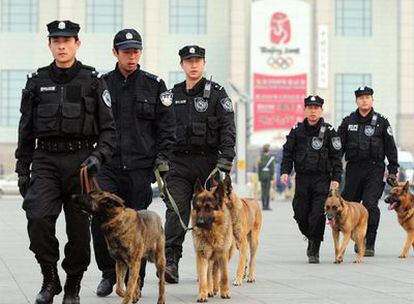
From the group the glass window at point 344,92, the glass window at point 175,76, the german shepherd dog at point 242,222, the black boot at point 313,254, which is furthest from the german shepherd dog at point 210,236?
the glass window at point 344,92

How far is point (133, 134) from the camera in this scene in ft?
34.4

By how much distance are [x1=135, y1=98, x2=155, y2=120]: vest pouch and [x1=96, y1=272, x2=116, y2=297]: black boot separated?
1.36 m

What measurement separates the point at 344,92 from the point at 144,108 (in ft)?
200

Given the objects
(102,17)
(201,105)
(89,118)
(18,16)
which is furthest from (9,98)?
(89,118)

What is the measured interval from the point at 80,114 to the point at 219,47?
2416 inches

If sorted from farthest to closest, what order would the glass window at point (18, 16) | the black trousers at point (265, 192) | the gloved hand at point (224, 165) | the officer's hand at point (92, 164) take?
the glass window at point (18, 16) → the black trousers at point (265, 192) → the gloved hand at point (224, 165) → the officer's hand at point (92, 164)

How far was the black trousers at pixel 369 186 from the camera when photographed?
16219 mm

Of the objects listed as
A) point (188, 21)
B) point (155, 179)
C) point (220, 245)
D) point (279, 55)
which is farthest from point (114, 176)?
point (188, 21)

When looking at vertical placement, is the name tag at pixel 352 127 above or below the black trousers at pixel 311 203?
above

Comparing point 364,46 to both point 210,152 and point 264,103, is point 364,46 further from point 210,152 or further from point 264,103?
point 210,152

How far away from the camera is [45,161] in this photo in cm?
925

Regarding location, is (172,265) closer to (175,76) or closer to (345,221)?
(345,221)

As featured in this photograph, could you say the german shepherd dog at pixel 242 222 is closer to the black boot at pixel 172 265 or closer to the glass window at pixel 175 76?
the black boot at pixel 172 265

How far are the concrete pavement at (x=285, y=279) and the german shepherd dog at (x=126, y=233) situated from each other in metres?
0.63
